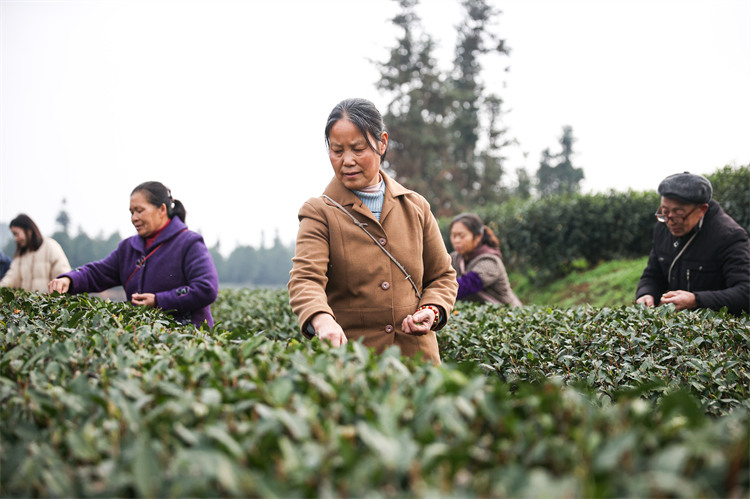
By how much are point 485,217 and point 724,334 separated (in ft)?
35.5

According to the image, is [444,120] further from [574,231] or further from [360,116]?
[360,116]

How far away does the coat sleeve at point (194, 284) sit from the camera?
3.53 metres

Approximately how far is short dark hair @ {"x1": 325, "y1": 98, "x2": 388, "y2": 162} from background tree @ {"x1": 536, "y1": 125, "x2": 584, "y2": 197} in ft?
161

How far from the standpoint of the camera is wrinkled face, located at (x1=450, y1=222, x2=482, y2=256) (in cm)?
534

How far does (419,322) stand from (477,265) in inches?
118

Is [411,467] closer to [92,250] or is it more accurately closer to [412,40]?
[92,250]

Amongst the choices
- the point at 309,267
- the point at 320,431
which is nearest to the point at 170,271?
the point at 309,267

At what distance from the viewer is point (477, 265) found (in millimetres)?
5297

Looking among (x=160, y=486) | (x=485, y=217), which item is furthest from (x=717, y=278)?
(x=485, y=217)

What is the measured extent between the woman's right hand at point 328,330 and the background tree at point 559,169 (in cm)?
4958

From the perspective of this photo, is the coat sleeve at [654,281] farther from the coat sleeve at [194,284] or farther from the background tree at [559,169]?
the background tree at [559,169]

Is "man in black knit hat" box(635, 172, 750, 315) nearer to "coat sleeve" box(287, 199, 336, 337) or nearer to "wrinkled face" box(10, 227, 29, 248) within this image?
"coat sleeve" box(287, 199, 336, 337)

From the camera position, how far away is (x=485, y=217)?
45.5 ft

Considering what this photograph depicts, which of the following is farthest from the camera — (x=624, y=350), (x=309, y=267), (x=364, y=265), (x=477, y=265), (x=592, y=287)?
(x=592, y=287)
